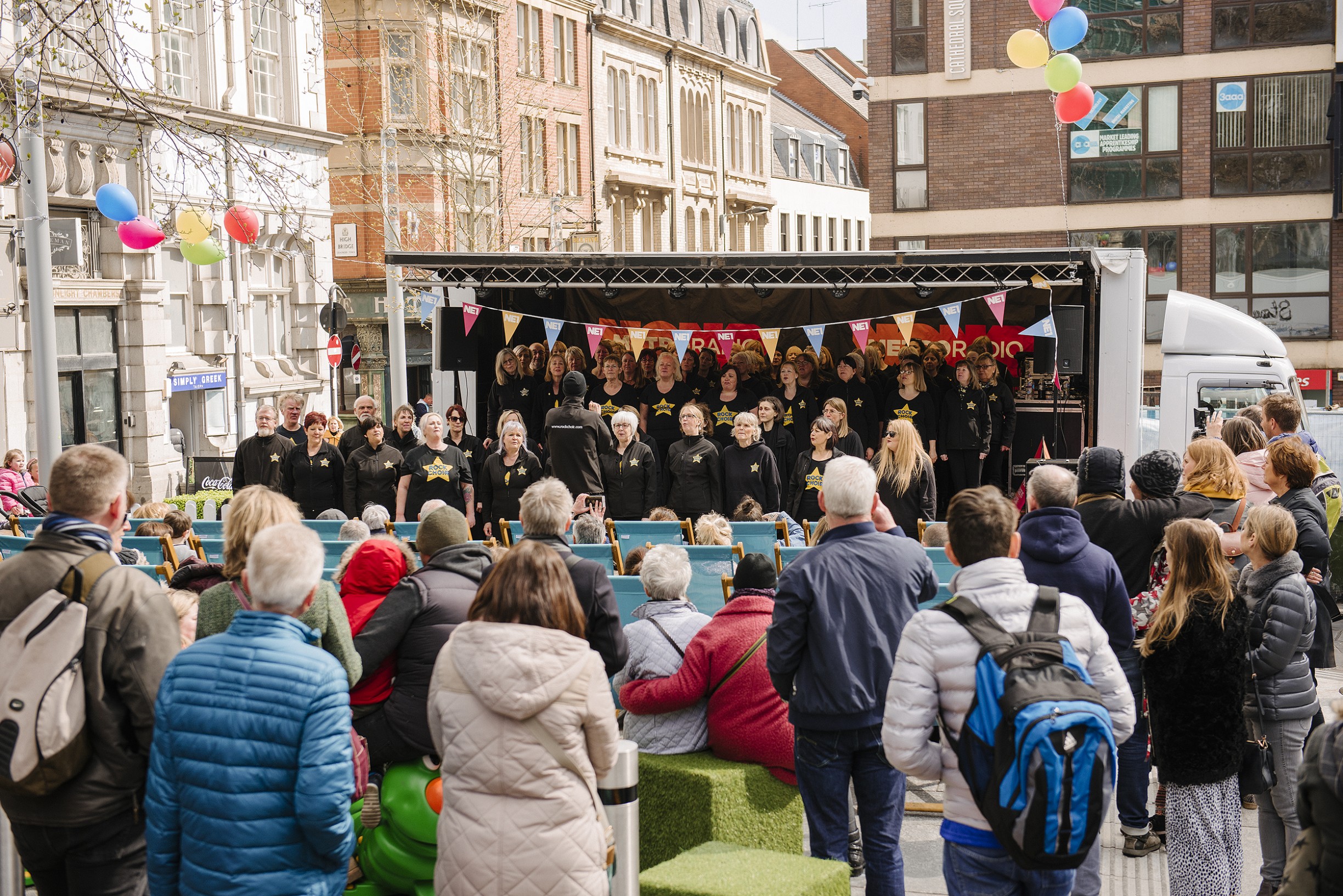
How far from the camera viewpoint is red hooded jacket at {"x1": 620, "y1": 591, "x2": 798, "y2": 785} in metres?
5.20

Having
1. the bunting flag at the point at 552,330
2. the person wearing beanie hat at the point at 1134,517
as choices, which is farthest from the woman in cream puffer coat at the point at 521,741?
the bunting flag at the point at 552,330

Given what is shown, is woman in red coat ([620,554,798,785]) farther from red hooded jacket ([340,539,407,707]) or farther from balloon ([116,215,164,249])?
balloon ([116,215,164,249])

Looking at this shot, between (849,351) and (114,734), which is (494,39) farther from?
(114,734)

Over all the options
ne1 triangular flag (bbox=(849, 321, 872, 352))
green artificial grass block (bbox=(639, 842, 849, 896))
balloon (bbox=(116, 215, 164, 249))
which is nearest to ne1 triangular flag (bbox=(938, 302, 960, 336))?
ne1 triangular flag (bbox=(849, 321, 872, 352))

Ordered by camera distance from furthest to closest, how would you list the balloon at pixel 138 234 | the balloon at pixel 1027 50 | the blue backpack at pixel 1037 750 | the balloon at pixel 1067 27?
1. the balloon at pixel 1027 50
2. the balloon at pixel 1067 27
3. the balloon at pixel 138 234
4. the blue backpack at pixel 1037 750

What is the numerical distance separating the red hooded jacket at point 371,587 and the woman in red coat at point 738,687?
1.02 metres

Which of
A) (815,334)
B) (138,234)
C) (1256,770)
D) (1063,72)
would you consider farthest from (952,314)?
(1256,770)

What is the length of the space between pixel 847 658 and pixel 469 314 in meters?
10.7

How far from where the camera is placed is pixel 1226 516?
22.8ft

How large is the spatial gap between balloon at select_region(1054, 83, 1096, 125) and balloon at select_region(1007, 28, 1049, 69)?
49 cm

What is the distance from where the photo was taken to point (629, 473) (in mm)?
11625

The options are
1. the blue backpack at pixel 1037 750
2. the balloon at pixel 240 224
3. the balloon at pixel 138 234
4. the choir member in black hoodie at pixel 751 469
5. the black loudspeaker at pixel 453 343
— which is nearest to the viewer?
the blue backpack at pixel 1037 750

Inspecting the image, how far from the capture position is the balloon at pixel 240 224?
12.0 metres

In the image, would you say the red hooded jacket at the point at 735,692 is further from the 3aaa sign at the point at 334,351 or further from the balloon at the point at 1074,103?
the 3aaa sign at the point at 334,351
